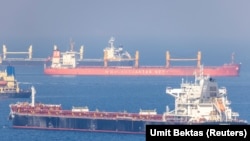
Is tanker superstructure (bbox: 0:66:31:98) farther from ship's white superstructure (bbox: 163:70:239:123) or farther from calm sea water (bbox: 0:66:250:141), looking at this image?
ship's white superstructure (bbox: 163:70:239:123)

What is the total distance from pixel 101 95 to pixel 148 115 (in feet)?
104

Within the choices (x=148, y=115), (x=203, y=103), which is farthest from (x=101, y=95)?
(x=203, y=103)

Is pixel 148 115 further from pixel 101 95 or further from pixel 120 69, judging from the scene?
pixel 120 69

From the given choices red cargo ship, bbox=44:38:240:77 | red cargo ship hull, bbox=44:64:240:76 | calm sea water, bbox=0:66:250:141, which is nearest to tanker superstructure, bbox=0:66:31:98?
calm sea water, bbox=0:66:250:141

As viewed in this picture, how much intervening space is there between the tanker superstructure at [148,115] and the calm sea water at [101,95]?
94 cm

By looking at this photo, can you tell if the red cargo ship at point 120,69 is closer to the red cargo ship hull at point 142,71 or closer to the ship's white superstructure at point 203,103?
the red cargo ship hull at point 142,71

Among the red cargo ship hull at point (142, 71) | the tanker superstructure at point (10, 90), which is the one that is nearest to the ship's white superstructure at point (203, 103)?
the tanker superstructure at point (10, 90)

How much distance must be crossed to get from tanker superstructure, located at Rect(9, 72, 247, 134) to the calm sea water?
0.94 metres

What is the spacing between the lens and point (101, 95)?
264 ft

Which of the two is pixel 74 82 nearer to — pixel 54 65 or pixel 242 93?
pixel 54 65

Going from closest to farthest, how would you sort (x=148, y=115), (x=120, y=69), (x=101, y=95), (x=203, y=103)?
(x=203, y=103) < (x=148, y=115) < (x=101, y=95) < (x=120, y=69)

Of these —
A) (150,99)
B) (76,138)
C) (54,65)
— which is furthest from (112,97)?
(54,65)

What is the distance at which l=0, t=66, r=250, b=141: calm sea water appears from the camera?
4853 cm

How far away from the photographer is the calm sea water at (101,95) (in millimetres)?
48531
